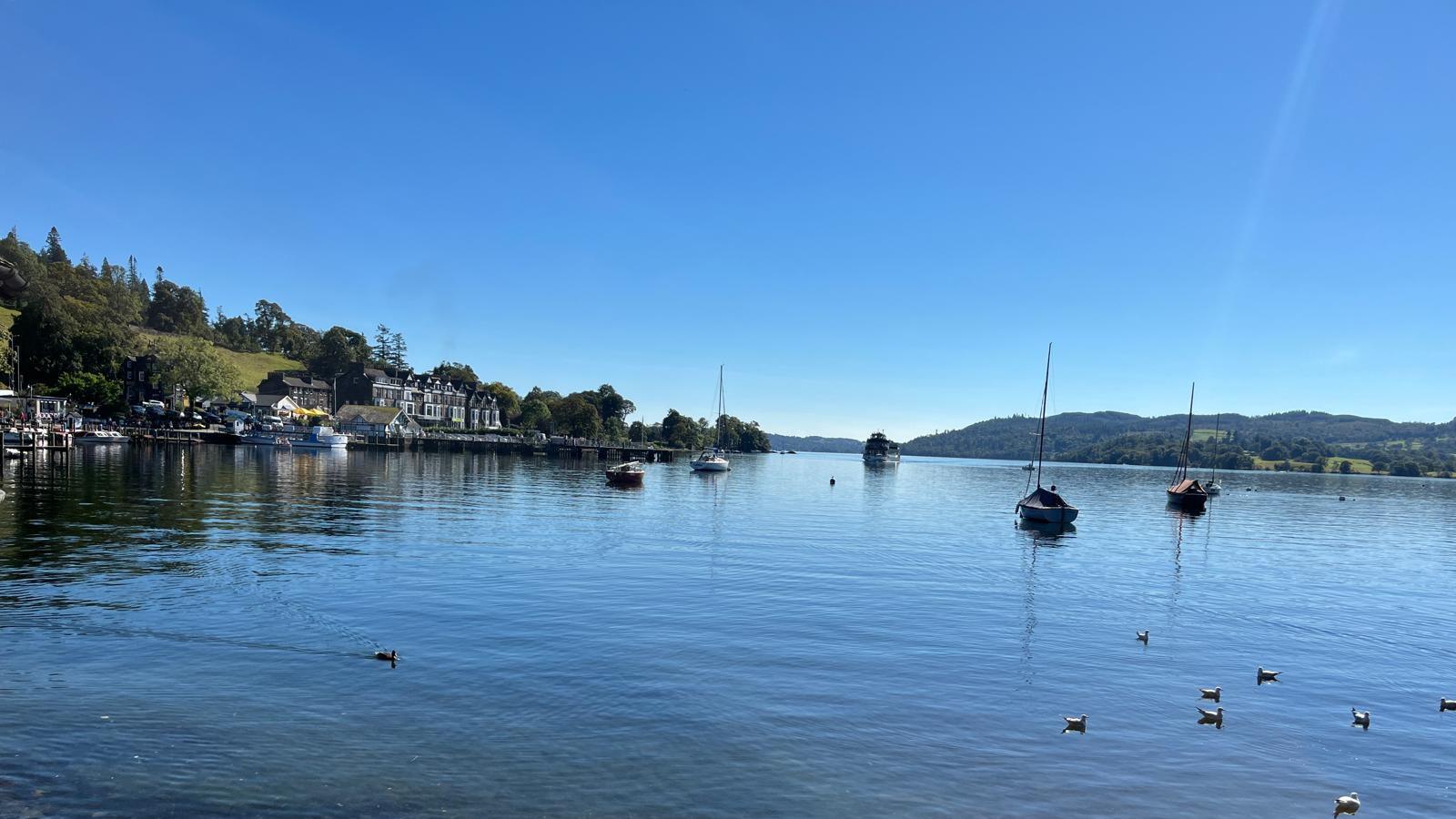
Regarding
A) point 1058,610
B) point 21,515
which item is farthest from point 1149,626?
point 21,515

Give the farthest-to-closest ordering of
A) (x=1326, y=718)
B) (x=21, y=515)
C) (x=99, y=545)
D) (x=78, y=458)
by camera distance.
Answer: (x=78, y=458) → (x=21, y=515) → (x=99, y=545) → (x=1326, y=718)

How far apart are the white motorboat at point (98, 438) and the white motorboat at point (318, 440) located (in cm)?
2368

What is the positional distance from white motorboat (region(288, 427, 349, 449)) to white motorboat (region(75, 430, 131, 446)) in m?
23.7

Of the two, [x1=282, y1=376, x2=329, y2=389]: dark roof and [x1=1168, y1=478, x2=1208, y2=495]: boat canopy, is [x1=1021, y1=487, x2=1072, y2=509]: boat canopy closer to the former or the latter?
[x1=1168, y1=478, x2=1208, y2=495]: boat canopy

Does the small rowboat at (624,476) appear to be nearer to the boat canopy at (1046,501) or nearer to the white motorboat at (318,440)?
the boat canopy at (1046,501)

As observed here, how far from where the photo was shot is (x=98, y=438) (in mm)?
111062

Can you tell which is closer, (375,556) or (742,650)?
(742,650)

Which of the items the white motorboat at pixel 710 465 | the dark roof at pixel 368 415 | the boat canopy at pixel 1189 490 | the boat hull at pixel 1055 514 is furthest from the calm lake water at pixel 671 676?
the dark roof at pixel 368 415

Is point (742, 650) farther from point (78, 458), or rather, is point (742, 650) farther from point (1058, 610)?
point (78, 458)

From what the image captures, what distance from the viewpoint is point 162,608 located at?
790 inches

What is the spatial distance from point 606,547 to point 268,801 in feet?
86.6

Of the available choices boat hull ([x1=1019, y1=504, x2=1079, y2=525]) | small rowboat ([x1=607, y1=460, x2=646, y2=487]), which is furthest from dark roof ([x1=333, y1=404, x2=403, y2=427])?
boat hull ([x1=1019, y1=504, x2=1079, y2=525])

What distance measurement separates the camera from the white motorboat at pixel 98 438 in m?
109

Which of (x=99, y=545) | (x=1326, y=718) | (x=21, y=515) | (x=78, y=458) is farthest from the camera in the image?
(x=78, y=458)
